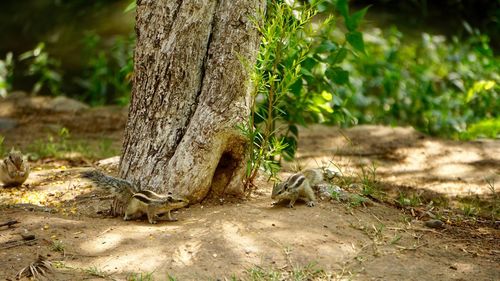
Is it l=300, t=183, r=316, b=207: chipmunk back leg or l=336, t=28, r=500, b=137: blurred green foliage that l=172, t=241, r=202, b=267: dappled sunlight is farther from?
l=336, t=28, r=500, b=137: blurred green foliage

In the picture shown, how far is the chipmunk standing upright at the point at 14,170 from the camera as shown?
626 cm

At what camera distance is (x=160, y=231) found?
Answer: 198 inches

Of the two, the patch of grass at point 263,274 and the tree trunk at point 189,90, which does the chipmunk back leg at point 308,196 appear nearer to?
the tree trunk at point 189,90

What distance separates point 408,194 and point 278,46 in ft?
7.34

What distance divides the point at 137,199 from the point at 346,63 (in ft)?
21.4

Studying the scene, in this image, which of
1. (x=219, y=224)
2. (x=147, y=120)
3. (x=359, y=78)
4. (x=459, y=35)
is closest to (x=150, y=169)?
(x=147, y=120)

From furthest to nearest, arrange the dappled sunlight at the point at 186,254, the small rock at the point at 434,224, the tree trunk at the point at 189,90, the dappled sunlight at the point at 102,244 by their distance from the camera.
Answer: the small rock at the point at 434,224, the tree trunk at the point at 189,90, the dappled sunlight at the point at 102,244, the dappled sunlight at the point at 186,254

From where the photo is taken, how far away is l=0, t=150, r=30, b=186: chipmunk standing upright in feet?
20.5

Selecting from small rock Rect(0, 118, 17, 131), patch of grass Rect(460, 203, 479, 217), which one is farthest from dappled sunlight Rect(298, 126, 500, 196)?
small rock Rect(0, 118, 17, 131)

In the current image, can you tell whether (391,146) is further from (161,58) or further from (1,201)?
(1,201)

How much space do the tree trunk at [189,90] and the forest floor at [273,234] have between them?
0.37m

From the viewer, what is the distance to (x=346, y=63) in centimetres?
1111

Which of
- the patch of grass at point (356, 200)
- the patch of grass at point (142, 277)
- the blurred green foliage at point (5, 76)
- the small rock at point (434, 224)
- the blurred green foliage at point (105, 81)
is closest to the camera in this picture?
the patch of grass at point (142, 277)

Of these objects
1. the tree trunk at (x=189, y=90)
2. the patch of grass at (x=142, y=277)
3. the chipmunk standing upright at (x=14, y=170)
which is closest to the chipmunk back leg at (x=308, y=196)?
the tree trunk at (x=189, y=90)
